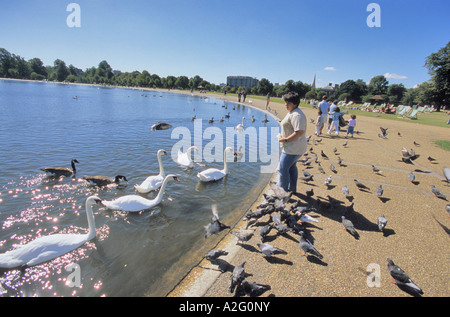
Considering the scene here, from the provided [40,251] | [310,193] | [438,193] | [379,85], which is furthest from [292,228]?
[379,85]

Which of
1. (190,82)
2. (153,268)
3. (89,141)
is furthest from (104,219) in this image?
(190,82)

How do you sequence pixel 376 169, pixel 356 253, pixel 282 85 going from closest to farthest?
pixel 356 253 → pixel 376 169 → pixel 282 85

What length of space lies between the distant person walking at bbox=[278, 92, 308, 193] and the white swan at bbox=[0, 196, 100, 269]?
18.7ft

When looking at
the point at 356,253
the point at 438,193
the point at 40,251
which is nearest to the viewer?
the point at 40,251

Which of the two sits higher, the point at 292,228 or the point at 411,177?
the point at 411,177

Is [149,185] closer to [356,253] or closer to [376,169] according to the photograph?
[356,253]

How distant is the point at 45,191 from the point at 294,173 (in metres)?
8.73

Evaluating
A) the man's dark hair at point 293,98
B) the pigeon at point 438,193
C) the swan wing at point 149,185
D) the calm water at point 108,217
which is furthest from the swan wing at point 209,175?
the pigeon at point 438,193

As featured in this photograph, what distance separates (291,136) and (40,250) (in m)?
6.52

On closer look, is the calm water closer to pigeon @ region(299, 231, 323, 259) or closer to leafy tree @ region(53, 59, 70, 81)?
pigeon @ region(299, 231, 323, 259)

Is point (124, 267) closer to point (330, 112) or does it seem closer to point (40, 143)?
point (40, 143)

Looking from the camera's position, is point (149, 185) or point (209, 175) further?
point (209, 175)

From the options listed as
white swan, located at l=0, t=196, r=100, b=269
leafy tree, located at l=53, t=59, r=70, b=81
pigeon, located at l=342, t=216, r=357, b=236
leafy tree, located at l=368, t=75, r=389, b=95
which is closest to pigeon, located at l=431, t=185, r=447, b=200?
pigeon, located at l=342, t=216, r=357, b=236

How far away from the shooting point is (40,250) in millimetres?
4289
